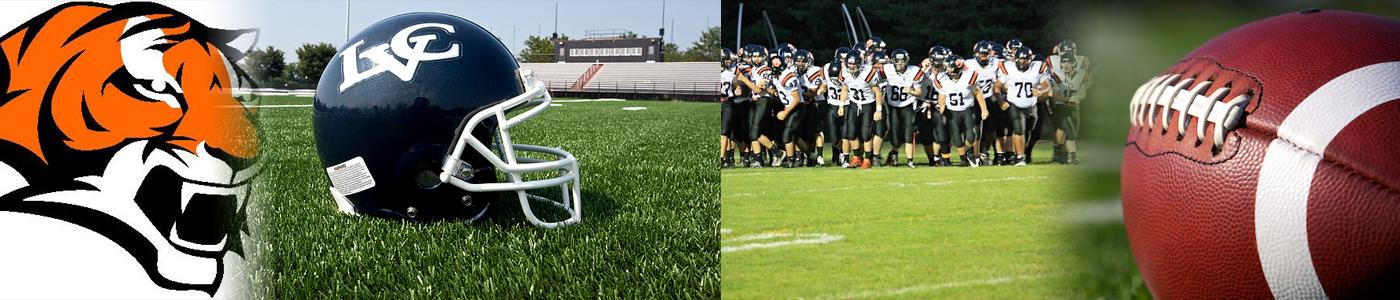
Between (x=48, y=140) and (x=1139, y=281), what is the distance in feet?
4.93

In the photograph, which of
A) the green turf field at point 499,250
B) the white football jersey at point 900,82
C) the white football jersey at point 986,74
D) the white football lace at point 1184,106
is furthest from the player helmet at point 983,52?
the white football lace at point 1184,106

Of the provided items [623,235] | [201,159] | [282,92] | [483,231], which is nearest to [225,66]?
[201,159]

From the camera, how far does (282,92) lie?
7.69 metres

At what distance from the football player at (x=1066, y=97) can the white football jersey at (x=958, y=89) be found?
410 mm

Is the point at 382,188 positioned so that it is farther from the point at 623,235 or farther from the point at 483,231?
the point at 623,235

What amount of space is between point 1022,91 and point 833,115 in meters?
0.92

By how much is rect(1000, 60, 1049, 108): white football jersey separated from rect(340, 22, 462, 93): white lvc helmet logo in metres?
3.52

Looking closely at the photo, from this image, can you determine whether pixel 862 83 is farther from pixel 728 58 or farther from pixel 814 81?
pixel 728 58

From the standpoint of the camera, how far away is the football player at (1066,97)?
3.97 metres

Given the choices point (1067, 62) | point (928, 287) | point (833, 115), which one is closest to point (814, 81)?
point (833, 115)

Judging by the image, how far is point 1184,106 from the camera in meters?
1.05

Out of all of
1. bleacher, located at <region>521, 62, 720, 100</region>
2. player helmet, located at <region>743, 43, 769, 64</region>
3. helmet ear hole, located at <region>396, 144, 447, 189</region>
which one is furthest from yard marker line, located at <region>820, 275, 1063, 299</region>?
bleacher, located at <region>521, 62, 720, 100</region>

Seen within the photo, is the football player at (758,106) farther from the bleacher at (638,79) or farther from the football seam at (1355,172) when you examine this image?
the bleacher at (638,79)

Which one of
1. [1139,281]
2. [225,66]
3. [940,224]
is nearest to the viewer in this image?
[225,66]
